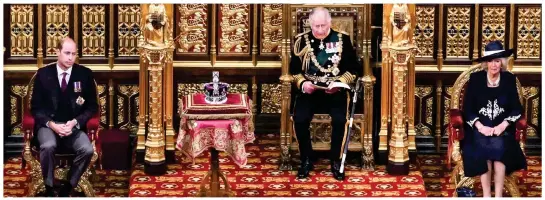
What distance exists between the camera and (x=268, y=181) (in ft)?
43.8

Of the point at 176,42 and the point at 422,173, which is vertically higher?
the point at 176,42

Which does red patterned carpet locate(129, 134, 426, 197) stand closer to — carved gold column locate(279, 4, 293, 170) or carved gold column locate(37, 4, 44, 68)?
carved gold column locate(279, 4, 293, 170)

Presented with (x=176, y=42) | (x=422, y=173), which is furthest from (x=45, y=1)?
(x=422, y=173)

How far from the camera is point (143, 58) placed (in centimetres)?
1346

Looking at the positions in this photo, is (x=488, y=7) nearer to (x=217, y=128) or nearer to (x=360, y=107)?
(x=360, y=107)

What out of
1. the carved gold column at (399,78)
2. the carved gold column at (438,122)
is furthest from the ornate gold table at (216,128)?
the carved gold column at (438,122)

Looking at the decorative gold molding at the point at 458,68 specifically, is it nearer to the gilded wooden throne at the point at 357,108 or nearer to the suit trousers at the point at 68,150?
the gilded wooden throne at the point at 357,108

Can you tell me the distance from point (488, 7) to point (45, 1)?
3.66 meters

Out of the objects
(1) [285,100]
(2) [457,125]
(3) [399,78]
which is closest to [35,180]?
(1) [285,100]

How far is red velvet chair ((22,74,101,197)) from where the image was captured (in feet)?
41.9

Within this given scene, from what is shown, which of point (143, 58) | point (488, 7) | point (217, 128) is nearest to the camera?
point (217, 128)

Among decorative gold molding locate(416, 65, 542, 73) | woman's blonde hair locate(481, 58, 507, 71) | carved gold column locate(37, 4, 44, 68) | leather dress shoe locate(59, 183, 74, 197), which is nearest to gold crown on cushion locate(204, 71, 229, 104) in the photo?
leather dress shoe locate(59, 183, 74, 197)

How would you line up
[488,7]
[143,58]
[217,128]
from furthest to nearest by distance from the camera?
[488,7]
[143,58]
[217,128]

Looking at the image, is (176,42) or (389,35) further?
(176,42)
